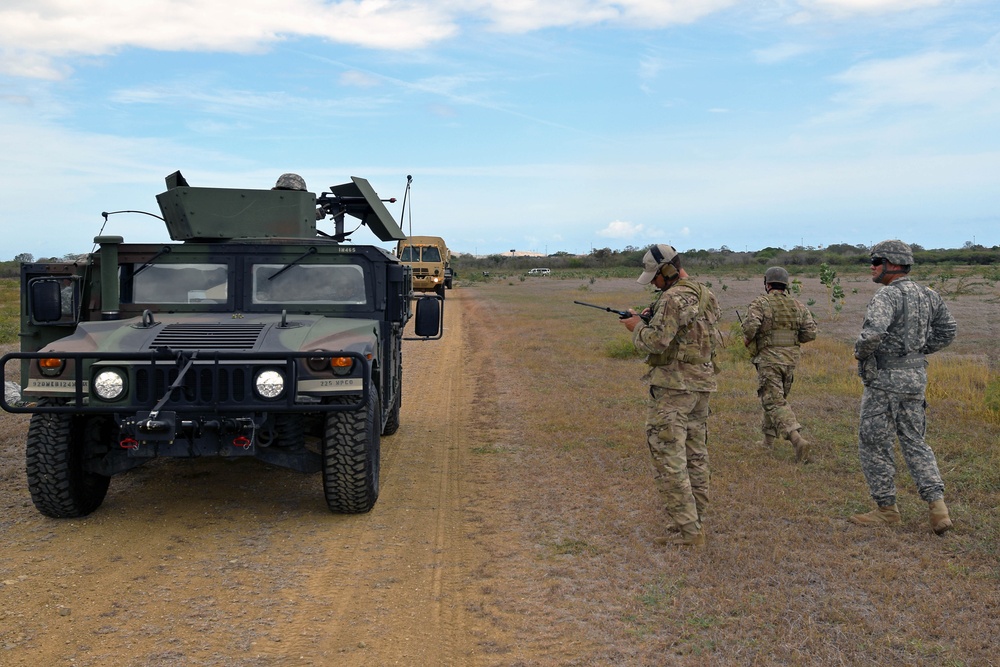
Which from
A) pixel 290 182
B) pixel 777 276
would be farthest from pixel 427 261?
pixel 777 276

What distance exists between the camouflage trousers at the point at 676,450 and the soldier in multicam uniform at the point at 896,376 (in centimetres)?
113

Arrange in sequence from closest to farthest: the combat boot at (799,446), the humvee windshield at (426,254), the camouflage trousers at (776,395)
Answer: the combat boot at (799,446)
the camouflage trousers at (776,395)
the humvee windshield at (426,254)

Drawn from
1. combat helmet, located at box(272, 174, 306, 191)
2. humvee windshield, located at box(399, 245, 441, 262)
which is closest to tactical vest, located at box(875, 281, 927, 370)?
combat helmet, located at box(272, 174, 306, 191)

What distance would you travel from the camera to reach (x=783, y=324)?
791cm

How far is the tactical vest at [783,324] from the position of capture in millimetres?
7891

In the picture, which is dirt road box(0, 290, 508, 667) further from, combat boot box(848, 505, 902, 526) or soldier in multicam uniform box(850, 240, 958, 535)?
soldier in multicam uniform box(850, 240, 958, 535)

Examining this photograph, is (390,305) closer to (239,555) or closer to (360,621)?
(239,555)

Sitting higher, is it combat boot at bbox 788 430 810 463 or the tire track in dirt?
combat boot at bbox 788 430 810 463

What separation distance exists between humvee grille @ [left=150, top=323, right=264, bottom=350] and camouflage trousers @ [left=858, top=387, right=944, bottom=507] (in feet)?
12.9

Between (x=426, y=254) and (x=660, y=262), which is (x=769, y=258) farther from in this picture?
(x=660, y=262)

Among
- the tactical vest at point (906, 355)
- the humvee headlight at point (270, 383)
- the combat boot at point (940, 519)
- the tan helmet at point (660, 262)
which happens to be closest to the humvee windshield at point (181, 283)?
the humvee headlight at point (270, 383)

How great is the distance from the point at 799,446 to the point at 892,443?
67.7 inches

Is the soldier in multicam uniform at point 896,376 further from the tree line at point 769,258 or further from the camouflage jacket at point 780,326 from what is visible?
the tree line at point 769,258

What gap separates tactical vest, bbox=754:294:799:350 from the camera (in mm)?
7891
